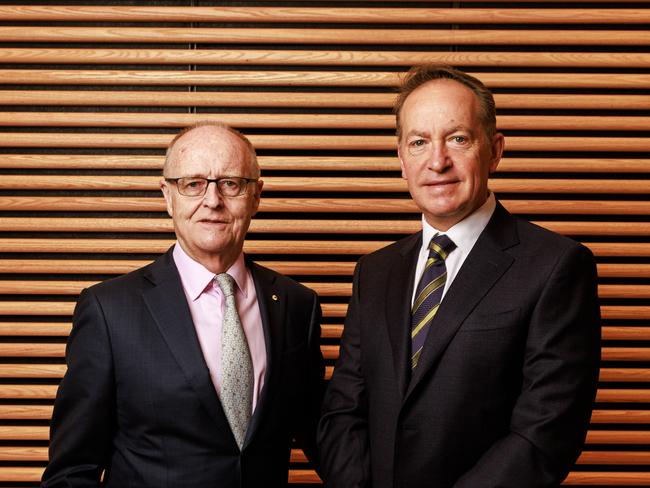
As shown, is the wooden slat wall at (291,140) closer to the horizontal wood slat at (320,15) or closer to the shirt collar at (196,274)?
the horizontal wood slat at (320,15)

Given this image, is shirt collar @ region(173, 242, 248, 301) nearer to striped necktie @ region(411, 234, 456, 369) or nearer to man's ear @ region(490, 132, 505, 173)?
striped necktie @ region(411, 234, 456, 369)

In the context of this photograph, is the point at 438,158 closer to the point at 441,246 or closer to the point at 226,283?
the point at 441,246

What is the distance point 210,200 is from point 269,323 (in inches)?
16.1

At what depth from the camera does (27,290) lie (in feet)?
8.90

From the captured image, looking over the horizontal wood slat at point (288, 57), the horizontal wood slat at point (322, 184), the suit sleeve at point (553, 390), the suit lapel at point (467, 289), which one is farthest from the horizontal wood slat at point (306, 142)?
the suit sleeve at point (553, 390)

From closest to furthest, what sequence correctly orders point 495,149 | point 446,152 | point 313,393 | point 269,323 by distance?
1. point 446,152
2. point 495,149
3. point 269,323
4. point 313,393

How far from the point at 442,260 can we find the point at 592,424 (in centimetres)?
149

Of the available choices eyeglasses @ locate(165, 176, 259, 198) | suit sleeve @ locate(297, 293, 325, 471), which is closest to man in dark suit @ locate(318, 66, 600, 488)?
suit sleeve @ locate(297, 293, 325, 471)

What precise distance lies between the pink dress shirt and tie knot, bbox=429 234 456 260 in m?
0.57

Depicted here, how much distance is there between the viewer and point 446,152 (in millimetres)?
1748

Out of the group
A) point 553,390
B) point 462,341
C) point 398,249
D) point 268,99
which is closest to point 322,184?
point 268,99

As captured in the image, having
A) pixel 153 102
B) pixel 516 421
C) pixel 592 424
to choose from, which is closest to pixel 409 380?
pixel 516 421

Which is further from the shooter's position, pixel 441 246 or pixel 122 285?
pixel 122 285

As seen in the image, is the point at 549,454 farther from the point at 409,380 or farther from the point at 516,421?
the point at 409,380
